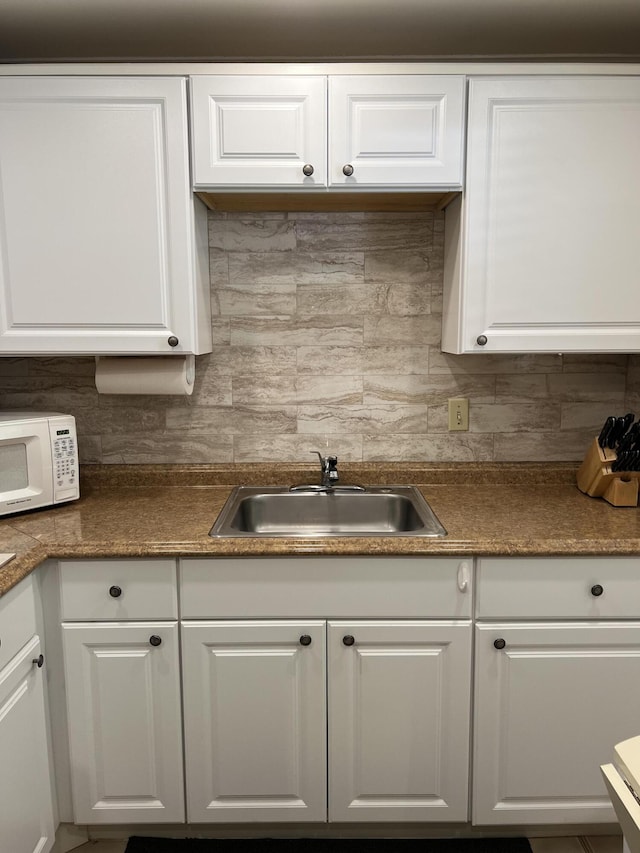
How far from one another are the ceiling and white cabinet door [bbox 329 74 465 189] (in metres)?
0.20

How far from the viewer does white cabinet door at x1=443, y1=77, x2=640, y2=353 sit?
1.75 meters

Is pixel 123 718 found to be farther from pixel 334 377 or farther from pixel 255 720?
pixel 334 377

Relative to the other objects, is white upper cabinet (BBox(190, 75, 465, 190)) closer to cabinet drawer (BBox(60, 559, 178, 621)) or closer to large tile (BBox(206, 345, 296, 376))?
large tile (BBox(206, 345, 296, 376))

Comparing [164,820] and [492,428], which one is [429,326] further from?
[164,820]

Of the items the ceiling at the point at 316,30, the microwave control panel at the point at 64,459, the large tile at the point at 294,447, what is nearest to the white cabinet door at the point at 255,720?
the microwave control panel at the point at 64,459

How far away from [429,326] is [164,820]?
1.70 metres

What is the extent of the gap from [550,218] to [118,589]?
1.56 m

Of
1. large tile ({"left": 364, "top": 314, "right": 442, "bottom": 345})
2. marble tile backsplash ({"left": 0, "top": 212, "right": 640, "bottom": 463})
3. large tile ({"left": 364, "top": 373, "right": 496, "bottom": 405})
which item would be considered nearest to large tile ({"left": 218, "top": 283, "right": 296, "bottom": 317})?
marble tile backsplash ({"left": 0, "top": 212, "right": 640, "bottom": 463})

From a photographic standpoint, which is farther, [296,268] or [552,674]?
[296,268]

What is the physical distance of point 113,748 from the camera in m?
1.69

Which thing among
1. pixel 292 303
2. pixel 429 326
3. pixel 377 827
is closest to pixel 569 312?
pixel 429 326

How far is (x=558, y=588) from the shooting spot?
1.64 m

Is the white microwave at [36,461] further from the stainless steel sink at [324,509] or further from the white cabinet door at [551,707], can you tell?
the white cabinet door at [551,707]

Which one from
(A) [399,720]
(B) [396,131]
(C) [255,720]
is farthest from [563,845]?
(B) [396,131]
